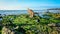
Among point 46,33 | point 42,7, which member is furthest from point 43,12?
point 46,33

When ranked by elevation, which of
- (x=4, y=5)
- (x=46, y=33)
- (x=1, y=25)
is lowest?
(x=46, y=33)

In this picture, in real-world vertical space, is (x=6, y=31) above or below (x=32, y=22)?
below

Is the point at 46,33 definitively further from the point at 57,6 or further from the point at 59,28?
the point at 57,6

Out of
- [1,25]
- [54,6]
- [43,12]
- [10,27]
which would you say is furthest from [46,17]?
[1,25]

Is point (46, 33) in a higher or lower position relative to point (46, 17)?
lower

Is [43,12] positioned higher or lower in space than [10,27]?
higher

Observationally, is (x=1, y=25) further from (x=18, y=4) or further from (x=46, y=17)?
(x=46, y=17)
